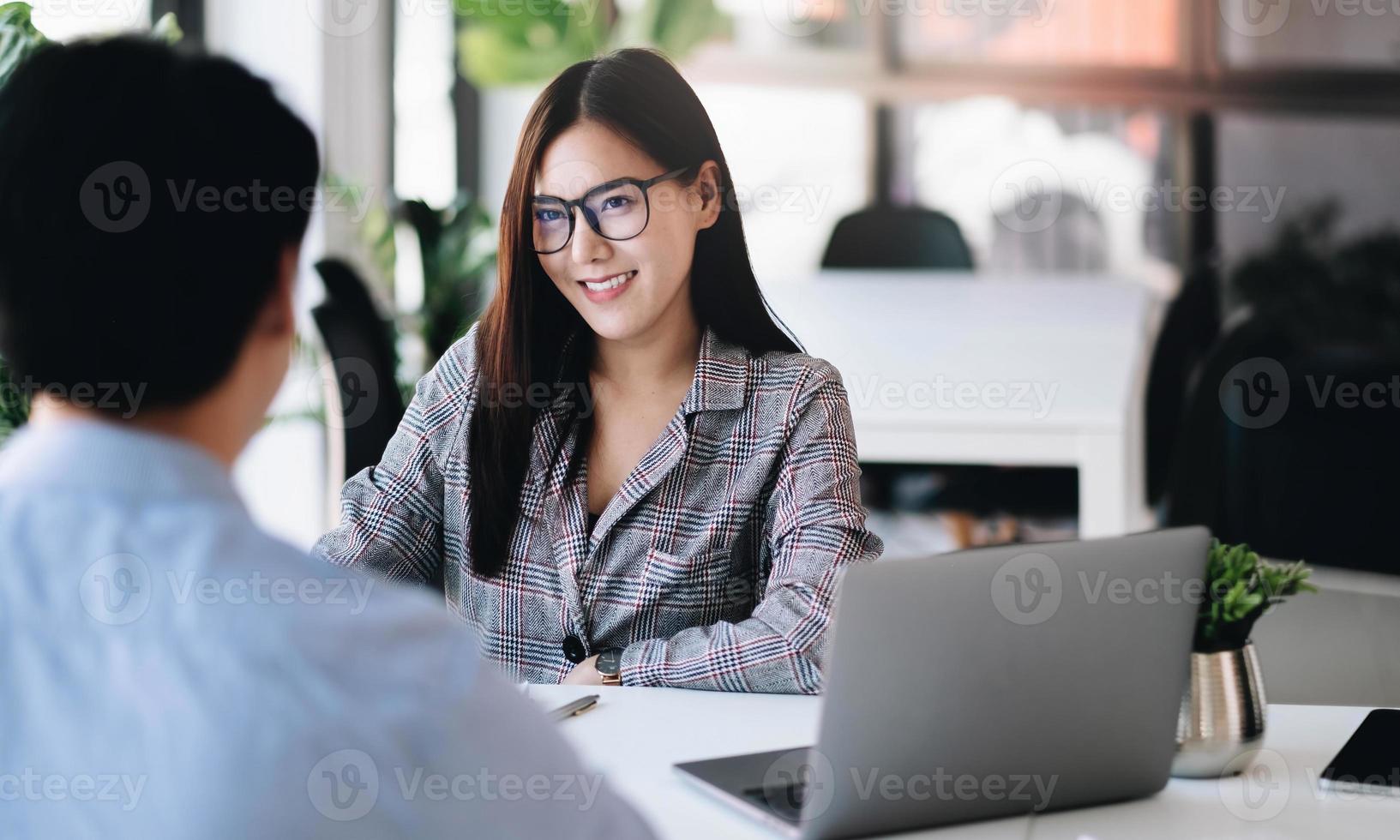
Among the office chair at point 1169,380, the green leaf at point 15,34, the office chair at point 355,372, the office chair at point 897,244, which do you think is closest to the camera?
the green leaf at point 15,34

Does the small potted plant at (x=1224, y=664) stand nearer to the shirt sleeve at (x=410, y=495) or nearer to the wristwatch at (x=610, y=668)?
the wristwatch at (x=610, y=668)

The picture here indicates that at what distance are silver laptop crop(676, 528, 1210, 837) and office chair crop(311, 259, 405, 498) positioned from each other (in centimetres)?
120

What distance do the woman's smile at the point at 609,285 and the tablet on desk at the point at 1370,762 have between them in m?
0.90

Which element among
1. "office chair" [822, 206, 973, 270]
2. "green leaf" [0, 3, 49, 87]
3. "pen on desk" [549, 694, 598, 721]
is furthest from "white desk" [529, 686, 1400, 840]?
"office chair" [822, 206, 973, 270]

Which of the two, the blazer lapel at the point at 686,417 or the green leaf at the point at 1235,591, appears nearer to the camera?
the green leaf at the point at 1235,591

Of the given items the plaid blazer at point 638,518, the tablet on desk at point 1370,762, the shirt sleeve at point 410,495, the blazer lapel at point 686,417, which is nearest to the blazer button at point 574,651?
the plaid blazer at point 638,518

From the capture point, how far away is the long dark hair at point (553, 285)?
1642 millimetres

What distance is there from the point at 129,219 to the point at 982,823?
731 millimetres

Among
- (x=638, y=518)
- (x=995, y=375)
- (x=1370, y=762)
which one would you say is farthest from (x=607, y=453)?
(x=995, y=375)

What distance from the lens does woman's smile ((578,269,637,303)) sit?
1.63 m

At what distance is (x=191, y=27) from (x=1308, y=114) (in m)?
4.04

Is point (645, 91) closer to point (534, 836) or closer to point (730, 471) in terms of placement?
point (730, 471)

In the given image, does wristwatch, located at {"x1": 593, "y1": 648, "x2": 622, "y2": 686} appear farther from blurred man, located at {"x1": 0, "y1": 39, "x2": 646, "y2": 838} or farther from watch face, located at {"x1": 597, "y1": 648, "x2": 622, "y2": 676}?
blurred man, located at {"x1": 0, "y1": 39, "x2": 646, "y2": 838}

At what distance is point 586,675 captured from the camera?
4.88 feet
